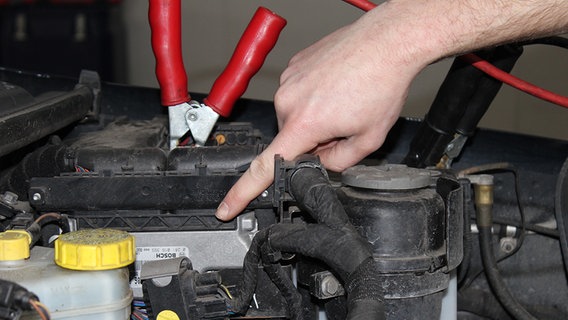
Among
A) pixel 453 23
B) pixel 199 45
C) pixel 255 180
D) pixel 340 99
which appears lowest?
pixel 199 45

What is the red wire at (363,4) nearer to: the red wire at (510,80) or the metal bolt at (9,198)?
the red wire at (510,80)

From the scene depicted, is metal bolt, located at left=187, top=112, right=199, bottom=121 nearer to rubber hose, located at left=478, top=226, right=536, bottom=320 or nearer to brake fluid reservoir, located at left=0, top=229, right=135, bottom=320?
brake fluid reservoir, located at left=0, top=229, right=135, bottom=320

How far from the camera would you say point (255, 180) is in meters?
0.95

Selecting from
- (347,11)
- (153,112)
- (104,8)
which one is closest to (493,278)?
(153,112)

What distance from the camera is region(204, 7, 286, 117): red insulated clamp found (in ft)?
3.70

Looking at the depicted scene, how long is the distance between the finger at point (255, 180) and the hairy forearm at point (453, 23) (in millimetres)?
183

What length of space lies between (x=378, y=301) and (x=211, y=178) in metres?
0.34

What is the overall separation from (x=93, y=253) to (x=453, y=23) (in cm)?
52

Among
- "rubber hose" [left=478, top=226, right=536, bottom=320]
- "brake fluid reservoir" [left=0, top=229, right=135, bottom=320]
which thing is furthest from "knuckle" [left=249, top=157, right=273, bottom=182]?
"rubber hose" [left=478, top=226, right=536, bottom=320]

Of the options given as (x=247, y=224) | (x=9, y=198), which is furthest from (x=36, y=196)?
(x=247, y=224)

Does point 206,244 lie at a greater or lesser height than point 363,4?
lesser

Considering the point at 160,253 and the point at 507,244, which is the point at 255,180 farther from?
the point at 507,244

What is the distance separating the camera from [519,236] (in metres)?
1.31

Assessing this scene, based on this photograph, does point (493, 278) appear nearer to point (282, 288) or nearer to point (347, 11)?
point (282, 288)
